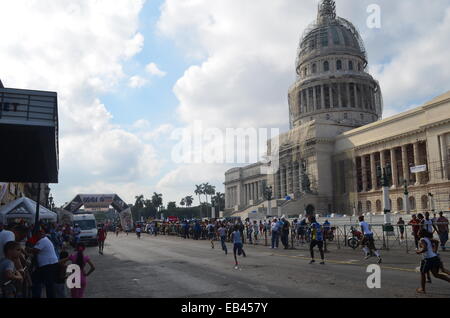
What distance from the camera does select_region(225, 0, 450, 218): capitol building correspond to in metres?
50.9

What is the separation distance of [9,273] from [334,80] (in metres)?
81.5

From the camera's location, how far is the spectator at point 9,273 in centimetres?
733

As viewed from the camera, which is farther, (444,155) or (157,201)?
(157,201)

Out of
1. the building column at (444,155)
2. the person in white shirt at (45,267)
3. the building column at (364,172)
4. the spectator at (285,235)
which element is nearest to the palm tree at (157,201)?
the building column at (364,172)

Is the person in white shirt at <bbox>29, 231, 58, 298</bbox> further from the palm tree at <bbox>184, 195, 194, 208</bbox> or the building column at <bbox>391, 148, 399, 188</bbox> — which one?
the palm tree at <bbox>184, 195, 194, 208</bbox>

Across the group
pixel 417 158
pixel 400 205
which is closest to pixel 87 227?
pixel 400 205

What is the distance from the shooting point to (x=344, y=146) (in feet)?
221

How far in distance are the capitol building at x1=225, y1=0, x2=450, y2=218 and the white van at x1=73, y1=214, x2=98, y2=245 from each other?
26767 millimetres


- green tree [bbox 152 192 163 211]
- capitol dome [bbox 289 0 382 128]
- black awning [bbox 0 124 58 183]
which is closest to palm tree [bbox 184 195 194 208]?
green tree [bbox 152 192 163 211]

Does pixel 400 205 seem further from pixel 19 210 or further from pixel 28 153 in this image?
pixel 28 153

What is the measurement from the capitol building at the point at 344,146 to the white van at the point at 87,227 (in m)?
26.8
